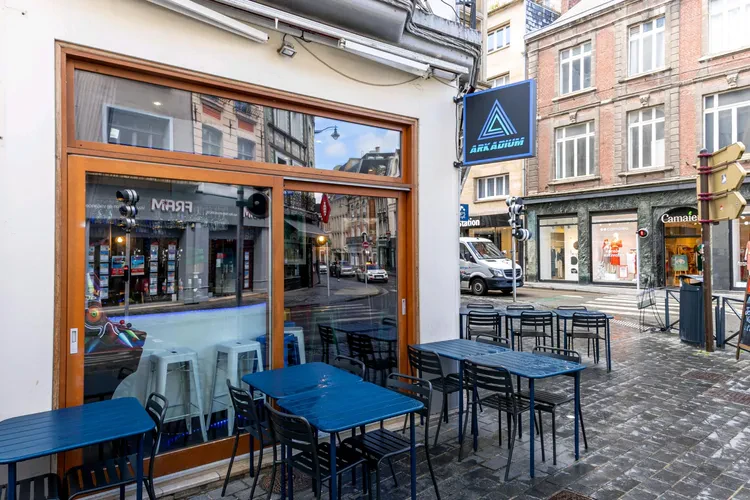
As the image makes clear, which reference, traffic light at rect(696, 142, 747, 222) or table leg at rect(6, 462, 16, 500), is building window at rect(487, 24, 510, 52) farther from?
table leg at rect(6, 462, 16, 500)

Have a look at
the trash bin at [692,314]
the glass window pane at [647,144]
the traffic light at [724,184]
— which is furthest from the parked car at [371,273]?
the glass window pane at [647,144]

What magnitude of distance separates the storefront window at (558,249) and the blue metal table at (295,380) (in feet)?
68.2

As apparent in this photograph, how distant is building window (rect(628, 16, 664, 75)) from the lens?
19500mm

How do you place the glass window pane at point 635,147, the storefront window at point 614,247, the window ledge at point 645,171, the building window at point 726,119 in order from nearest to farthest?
the building window at point 726,119 < the window ledge at point 645,171 < the glass window pane at point 635,147 < the storefront window at point 614,247

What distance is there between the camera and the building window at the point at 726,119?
1717 centimetres

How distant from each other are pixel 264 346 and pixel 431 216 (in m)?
2.27

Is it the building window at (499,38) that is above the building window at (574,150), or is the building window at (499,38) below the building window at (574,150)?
above

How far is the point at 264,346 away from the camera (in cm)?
448

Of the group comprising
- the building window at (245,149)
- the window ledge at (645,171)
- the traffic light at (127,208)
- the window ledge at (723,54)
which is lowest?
the traffic light at (127,208)

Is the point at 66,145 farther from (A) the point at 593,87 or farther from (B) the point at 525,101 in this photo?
(A) the point at 593,87

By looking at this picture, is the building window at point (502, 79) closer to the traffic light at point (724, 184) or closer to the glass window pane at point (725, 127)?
the glass window pane at point (725, 127)

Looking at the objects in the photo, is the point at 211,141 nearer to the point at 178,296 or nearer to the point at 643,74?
the point at 178,296

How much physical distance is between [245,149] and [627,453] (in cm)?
439

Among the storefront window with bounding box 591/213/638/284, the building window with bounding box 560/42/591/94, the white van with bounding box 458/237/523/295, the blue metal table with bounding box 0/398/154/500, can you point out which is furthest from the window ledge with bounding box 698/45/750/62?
the blue metal table with bounding box 0/398/154/500
